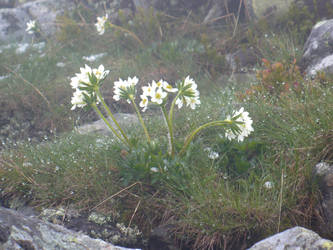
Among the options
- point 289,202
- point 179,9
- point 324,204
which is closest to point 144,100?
point 289,202

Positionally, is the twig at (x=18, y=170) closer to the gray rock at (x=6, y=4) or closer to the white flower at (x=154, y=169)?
the white flower at (x=154, y=169)

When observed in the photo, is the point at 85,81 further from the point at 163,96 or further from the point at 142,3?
the point at 142,3

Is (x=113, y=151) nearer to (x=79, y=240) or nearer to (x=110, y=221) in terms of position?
(x=110, y=221)

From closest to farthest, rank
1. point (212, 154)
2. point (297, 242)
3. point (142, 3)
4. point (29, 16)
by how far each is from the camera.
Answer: point (297, 242) < point (212, 154) < point (142, 3) < point (29, 16)

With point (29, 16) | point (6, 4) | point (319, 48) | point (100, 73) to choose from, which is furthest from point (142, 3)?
point (100, 73)

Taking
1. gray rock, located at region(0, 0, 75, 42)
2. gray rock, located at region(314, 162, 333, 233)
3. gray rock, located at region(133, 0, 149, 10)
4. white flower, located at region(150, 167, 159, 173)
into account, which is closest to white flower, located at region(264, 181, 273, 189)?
gray rock, located at region(314, 162, 333, 233)

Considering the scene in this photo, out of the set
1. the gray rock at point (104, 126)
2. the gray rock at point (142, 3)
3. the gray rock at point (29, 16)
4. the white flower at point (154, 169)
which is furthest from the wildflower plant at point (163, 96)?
the gray rock at point (29, 16)

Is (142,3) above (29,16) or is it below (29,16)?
above
